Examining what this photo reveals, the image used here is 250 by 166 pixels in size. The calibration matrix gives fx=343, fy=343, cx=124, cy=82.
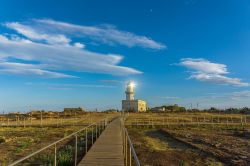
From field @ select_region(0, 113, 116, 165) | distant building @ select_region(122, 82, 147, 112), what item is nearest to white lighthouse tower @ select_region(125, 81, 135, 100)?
distant building @ select_region(122, 82, 147, 112)

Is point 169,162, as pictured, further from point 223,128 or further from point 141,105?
point 141,105

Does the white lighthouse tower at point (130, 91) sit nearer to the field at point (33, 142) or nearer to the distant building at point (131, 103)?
the distant building at point (131, 103)

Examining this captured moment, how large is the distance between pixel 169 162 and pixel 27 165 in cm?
708

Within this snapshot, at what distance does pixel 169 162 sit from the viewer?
17.8 m

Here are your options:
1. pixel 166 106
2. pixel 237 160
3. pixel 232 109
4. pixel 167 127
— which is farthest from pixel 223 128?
pixel 166 106

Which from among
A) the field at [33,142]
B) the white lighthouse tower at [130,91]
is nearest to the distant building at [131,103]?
the white lighthouse tower at [130,91]

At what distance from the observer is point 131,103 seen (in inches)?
4847

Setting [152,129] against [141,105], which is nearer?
[152,129]

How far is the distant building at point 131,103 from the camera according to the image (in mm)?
122438

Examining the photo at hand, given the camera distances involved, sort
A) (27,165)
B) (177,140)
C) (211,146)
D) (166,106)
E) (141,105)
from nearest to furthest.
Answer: (27,165), (211,146), (177,140), (141,105), (166,106)

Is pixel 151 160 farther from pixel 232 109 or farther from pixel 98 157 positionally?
pixel 232 109

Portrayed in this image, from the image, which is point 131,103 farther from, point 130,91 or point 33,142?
point 33,142

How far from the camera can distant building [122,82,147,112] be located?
402 feet

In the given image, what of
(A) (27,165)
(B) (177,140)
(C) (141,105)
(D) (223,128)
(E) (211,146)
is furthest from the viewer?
(C) (141,105)
